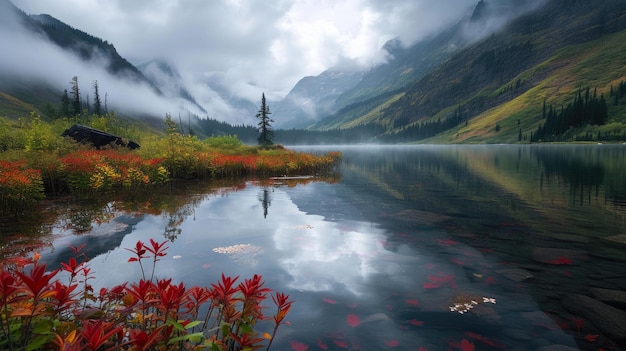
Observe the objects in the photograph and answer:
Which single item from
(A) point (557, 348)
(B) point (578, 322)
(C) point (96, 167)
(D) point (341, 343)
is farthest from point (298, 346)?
(C) point (96, 167)

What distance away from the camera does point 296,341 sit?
22.1 feet

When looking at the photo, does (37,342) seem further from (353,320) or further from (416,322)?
(416,322)

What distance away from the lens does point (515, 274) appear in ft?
33.6

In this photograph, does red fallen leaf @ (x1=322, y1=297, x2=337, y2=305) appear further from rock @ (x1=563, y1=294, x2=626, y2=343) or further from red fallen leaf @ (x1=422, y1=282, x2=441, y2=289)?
rock @ (x1=563, y1=294, x2=626, y2=343)

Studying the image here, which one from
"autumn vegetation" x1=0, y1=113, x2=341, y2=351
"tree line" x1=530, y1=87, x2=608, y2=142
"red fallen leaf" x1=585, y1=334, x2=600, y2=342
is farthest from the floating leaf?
"tree line" x1=530, y1=87, x2=608, y2=142

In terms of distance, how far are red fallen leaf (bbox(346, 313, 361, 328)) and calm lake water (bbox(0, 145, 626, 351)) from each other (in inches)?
1.7

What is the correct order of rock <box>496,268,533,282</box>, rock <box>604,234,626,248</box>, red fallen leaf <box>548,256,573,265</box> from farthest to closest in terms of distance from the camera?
rock <box>604,234,626,248</box> → red fallen leaf <box>548,256,573,265</box> → rock <box>496,268,533,282</box>

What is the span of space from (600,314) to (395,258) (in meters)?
5.67

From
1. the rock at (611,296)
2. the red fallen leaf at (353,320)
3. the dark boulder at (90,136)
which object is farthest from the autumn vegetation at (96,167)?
the rock at (611,296)

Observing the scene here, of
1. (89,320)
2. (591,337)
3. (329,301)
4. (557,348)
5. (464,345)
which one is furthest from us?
(329,301)

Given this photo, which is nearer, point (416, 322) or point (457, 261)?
point (416, 322)

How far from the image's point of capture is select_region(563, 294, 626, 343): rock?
6.99 m

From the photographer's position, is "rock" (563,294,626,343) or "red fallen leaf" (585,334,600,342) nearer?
"red fallen leaf" (585,334,600,342)

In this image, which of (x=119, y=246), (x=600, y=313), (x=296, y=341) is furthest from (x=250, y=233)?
(x=600, y=313)
